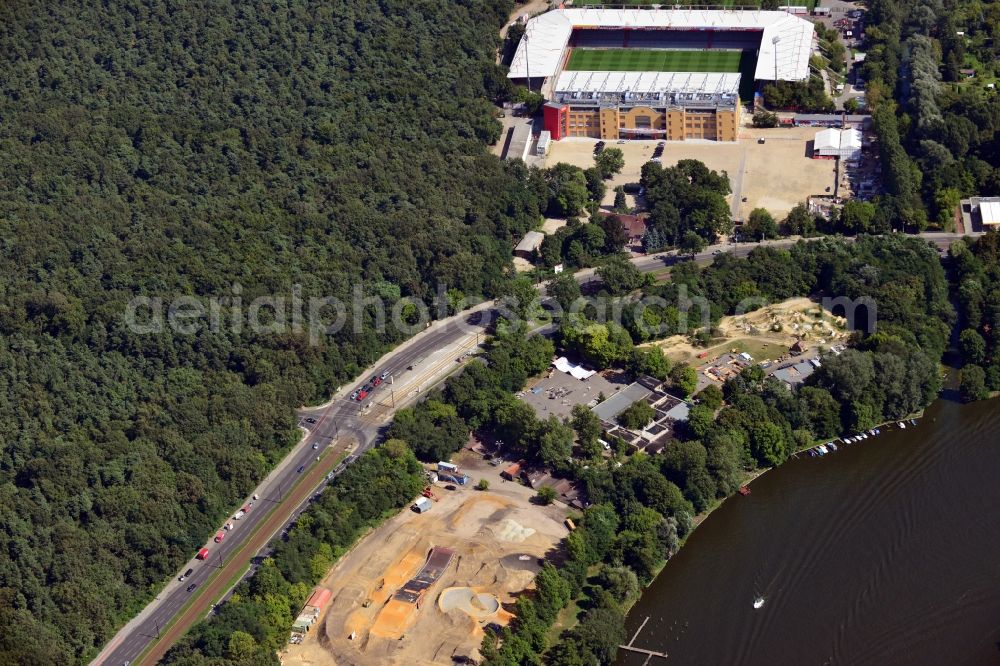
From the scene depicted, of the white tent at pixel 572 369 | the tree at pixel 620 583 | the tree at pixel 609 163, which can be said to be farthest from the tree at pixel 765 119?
the tree at pixel 620 583

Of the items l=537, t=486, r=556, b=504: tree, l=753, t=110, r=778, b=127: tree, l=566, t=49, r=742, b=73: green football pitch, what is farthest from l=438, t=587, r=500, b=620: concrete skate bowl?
l=566, t=49, r=742, b=73: green football pitch

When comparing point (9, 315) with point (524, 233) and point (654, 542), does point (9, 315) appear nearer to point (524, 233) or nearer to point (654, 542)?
point (524, 233)

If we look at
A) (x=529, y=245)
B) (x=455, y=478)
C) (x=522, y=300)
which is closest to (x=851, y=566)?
(x=455, y=478)

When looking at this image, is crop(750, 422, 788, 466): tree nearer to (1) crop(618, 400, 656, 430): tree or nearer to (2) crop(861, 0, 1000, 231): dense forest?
(1) crop(618, 400, 656, 430): tree

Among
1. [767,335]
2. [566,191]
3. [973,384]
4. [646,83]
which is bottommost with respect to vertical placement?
[973,384]

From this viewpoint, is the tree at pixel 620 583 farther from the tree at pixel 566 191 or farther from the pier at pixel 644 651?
the tree at pixel 566 191

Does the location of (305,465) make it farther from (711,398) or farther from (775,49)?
(775,49)

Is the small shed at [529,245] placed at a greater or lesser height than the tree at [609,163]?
lesser
